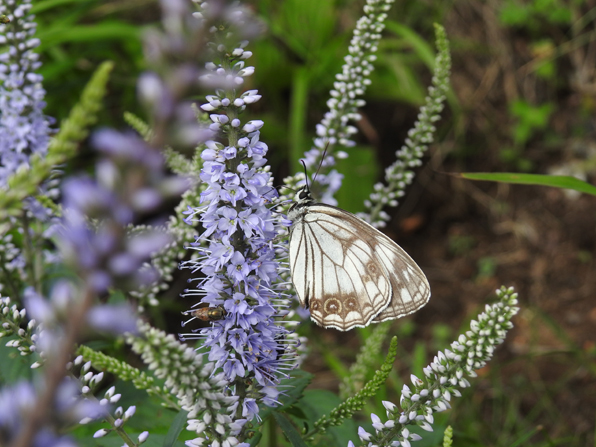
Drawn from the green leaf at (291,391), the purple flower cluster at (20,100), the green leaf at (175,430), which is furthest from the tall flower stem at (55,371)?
the purple flower cluster at (20,100)

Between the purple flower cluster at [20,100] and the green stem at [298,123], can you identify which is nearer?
the purple flower cluster at [20,100]

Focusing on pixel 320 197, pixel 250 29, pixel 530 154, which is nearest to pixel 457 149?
pixel 530 154

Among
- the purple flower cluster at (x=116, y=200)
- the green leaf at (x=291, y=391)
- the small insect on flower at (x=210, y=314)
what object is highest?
the purple flower cluster at (x=116, y=200)

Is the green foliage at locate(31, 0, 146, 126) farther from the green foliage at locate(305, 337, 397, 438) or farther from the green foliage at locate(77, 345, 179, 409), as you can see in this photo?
the green foliage at locate(305, 337, 397, 438)

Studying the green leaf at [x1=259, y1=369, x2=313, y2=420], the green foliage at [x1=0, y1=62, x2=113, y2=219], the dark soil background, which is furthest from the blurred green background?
the green foliage at [x1=0, y1=62, x2=113, y2=219]

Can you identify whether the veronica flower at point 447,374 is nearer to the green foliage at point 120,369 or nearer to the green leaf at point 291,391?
the green leaf at point 291,391
